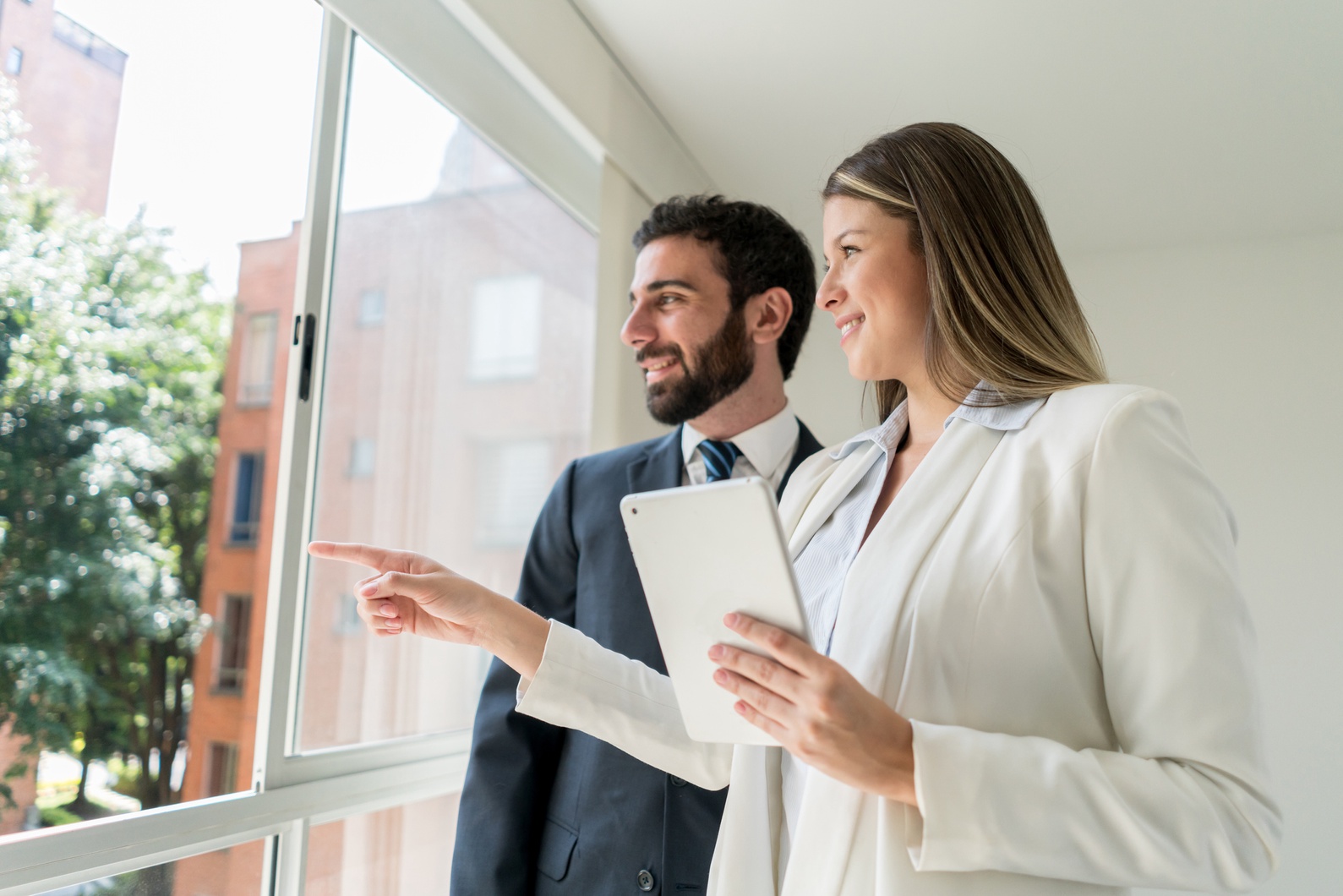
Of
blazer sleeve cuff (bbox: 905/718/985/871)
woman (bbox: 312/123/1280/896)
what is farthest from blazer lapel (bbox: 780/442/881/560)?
blazer sleeve cuff (bbox: 905/718/985/871)

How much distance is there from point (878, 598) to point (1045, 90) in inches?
99.6

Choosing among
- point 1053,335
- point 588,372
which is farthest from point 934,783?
point 588,372

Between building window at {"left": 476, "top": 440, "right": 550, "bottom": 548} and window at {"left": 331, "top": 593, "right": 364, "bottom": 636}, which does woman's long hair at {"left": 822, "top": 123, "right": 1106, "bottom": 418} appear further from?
building window at {"left": 476, "top": 440, "right": 550, "bottom": 548}

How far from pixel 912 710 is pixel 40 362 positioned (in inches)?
52.3

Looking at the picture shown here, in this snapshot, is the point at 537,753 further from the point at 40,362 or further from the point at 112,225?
the point at 112,225

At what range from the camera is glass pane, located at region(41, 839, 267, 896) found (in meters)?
1.43

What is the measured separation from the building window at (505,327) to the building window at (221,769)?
3.84 feet

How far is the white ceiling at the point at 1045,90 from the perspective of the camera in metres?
2.55

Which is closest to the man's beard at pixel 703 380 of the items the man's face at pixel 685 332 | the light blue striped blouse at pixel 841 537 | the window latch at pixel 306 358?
the man's face at pixel 685 332

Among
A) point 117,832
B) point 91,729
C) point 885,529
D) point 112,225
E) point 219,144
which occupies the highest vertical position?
point 219,144

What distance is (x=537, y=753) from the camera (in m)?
1.68

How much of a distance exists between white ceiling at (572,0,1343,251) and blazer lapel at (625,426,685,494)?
137 centimetres

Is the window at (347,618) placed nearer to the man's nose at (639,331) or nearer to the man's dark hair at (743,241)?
the man's nose at (639,331)

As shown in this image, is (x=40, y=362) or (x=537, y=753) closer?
(x=40, y=362)
